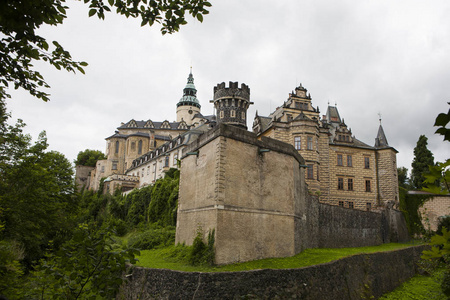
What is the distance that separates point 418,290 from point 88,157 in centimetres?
7437

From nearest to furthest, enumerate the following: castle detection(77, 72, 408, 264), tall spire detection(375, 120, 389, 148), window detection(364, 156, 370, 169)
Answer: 1. castle detection(77, 72, 408, 264)
2. window detection(364, 156, 370, 169)
3. tall spire detection(375, 120, 389, 148)

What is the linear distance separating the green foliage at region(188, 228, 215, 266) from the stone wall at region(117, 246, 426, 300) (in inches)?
117

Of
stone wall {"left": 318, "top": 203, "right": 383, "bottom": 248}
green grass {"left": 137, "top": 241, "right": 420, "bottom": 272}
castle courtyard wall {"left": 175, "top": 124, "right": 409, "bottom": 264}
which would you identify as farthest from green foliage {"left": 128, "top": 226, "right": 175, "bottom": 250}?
stone wall {"left": 318, "top": 203, "right": 383, "bottom": 248}

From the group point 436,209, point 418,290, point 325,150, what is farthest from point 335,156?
point 418,290

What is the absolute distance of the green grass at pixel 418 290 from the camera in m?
15.5

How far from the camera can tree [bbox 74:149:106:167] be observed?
76062 mm

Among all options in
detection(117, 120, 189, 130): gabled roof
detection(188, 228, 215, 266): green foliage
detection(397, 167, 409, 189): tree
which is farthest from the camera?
detection(117, 120, 189, 130): gabled roof

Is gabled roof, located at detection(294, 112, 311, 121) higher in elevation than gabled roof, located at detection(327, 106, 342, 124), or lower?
lower

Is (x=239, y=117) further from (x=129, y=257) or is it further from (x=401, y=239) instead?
(x=129, y=257)

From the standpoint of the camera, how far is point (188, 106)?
269ft

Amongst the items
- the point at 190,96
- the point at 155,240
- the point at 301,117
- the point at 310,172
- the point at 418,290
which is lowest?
the point at 418,290

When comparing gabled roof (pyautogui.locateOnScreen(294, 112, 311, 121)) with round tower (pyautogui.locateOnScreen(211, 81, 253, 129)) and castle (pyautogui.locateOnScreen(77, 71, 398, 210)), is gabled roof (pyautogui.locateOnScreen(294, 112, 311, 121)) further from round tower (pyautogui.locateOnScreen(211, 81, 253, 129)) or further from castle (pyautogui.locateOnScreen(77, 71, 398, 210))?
round tower (pyautogui.locateOnScreen(211, 81, 253, 129))

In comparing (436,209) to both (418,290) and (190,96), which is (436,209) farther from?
(190,96)

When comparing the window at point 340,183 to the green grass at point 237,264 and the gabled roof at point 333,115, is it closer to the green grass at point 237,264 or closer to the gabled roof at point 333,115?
the gabled roof at point 333,115
